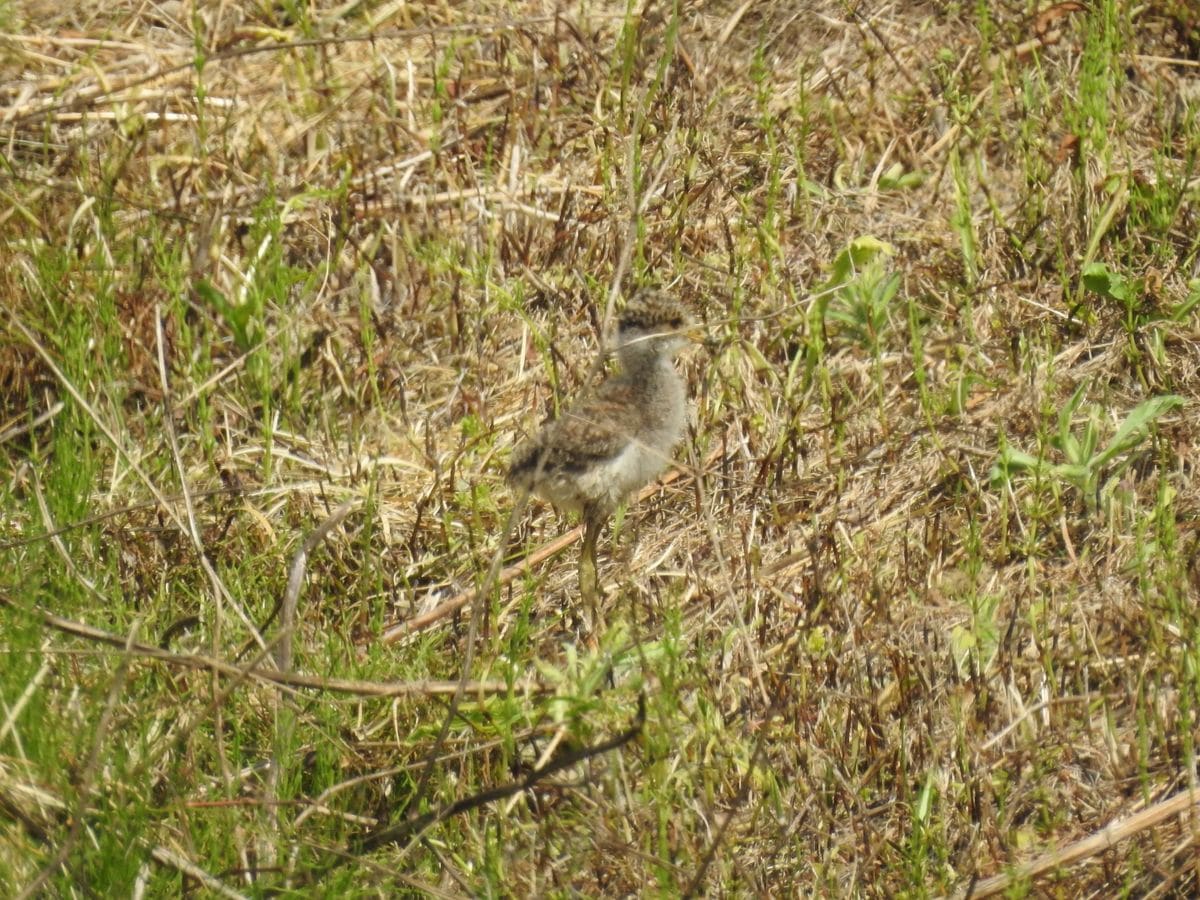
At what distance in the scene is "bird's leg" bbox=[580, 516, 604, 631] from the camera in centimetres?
439

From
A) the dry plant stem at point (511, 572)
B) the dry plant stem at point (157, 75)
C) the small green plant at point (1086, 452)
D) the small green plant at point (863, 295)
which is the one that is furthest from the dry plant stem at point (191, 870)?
the dry plant stem at point (157, 75)

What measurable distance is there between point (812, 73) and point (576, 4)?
98 centimetres

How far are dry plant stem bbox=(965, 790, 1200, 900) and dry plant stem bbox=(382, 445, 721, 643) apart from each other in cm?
131

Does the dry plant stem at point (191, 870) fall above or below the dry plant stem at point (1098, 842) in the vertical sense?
above

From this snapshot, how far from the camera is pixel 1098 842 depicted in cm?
347

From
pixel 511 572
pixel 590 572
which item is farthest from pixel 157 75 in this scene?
pixel 590 572

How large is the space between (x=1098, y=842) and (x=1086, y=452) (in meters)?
1.22

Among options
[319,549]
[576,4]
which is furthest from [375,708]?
[576,4]

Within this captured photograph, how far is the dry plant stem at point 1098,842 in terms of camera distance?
3.40 m

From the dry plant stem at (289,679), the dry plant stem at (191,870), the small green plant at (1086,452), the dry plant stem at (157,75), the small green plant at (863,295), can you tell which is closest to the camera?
the dry plant stem at (191,870)

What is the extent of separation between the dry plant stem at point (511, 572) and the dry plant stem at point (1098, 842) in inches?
51.6

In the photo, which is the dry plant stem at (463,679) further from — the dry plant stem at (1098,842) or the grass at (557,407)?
the dry plant stem at (1098,842)

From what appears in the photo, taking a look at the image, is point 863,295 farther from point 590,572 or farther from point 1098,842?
point 1098,842

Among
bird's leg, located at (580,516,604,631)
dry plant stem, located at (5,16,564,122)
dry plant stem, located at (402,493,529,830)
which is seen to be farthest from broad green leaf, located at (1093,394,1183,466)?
dry plant stem, located at (5,16,564,122)
